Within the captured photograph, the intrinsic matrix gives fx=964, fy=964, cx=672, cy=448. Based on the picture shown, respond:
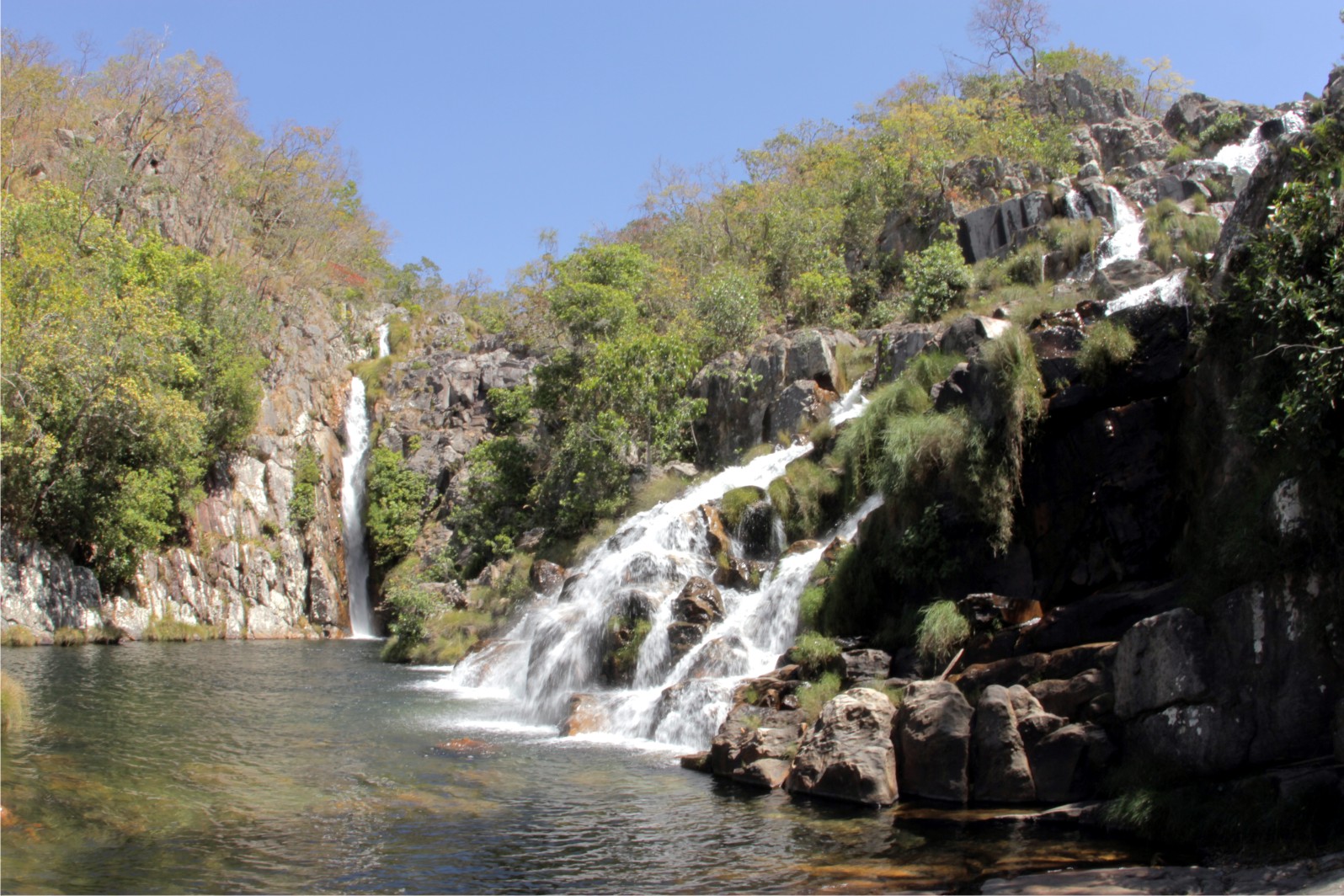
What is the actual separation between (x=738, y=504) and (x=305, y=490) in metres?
26.3

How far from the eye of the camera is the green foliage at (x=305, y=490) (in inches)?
1629

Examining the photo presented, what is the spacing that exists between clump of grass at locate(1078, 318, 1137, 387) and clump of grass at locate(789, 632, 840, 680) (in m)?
5.37

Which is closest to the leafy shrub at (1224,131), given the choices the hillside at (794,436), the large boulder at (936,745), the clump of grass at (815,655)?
the hillside at (794,436)

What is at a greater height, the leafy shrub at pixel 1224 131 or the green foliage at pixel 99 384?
the leafy shrub at pixel 1224 131

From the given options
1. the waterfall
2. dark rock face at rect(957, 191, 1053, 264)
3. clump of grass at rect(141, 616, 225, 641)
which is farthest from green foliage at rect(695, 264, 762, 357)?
clump of grass at rect(141, 616, 225, 641)

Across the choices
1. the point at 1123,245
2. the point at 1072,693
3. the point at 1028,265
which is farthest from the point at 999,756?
the point at 1028,265

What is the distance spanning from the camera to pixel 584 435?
3334 centimetres

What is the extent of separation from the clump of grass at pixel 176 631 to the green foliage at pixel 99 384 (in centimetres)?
196

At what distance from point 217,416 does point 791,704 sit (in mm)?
31768

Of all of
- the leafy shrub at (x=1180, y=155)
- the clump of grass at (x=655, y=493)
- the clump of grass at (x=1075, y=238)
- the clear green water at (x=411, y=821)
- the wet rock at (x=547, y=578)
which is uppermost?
the leafy shrub at (x=1180, y=155)

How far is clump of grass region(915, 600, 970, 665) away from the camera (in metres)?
13.2

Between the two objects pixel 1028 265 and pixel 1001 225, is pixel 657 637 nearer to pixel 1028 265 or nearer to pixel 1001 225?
pixel 1028 265

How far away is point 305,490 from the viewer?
42.3 meters

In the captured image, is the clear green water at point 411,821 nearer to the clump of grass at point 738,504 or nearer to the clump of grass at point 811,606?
the clump of grass at point 811,606
